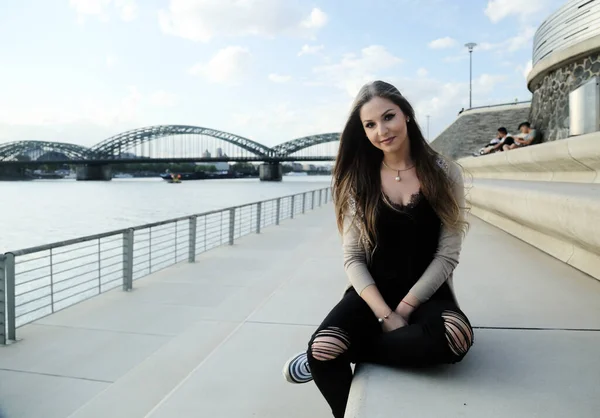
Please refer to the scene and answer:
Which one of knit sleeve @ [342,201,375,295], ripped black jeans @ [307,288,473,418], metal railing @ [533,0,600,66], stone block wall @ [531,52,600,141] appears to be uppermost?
metal railing @ [533,0,600,66]

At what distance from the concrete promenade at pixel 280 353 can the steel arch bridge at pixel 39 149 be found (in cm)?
8268

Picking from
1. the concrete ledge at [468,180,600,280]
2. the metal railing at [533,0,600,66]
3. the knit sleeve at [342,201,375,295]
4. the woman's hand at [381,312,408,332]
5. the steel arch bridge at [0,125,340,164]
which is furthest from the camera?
the steel arch bridge at [0,125,340,164]

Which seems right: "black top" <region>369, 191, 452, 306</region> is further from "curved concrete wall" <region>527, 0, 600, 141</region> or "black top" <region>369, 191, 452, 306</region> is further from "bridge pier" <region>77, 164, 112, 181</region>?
"bridge pier" <region>77, 164, 112, 181</region>

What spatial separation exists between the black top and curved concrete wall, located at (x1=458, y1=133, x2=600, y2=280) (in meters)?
0.50

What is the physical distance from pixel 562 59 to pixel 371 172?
8.73 metres

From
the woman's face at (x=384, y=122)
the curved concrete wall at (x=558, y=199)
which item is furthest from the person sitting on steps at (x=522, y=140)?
the woman's face at (x=384, y=122)

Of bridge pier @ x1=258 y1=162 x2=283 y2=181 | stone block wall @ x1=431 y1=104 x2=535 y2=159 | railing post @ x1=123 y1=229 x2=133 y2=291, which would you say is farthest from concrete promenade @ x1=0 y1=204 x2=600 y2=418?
bridge pier @ x1=258 y1=162 x2=283 y2=181

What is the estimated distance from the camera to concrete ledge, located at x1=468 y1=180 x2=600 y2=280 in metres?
2.61

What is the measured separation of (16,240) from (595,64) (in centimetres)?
1447

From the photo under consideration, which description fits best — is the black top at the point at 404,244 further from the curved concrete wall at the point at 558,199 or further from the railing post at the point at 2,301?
the railing post at the point at 2,301

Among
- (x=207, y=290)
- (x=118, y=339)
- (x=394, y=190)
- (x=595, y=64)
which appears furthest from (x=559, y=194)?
→ (x=595, y=64)

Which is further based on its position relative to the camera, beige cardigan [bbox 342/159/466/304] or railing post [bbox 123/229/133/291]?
railing post [bbox 123/229/133/291]

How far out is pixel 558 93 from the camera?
953 centimetres

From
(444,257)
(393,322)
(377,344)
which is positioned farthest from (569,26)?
(377,344)
